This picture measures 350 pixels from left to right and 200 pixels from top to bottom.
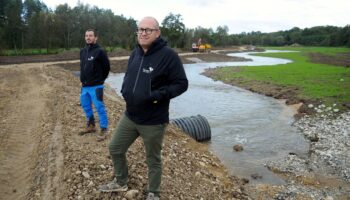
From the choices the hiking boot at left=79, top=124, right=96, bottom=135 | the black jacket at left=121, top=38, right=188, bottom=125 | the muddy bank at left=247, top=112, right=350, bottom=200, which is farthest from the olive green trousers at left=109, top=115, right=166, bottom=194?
the muddy bank at left=247, top=112, right=350, bottom=200

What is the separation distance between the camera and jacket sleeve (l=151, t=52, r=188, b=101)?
4.45 meters

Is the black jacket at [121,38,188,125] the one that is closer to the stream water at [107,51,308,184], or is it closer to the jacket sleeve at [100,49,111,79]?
the jacket sleeve at [100,49,111,79]

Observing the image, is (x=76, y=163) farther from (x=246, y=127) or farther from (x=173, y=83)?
(x=246, y=127)

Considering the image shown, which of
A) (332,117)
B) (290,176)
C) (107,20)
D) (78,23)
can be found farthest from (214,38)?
(290,176)

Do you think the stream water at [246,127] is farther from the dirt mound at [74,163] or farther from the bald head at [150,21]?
the bald head at [150,21]

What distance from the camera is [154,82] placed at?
178 inches

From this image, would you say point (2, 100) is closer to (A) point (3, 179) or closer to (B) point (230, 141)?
(A) point (3, 179)

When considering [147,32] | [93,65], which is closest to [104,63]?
[93,65]

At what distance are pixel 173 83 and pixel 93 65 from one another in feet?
11.9

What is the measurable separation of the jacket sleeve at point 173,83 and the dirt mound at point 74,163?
2.08 meters

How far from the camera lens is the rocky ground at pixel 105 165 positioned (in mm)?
6219

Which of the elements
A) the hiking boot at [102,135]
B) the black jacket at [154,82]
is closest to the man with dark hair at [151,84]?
→ the black jacket at [154,82]

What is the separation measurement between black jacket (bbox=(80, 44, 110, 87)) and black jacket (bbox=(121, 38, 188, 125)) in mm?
3185

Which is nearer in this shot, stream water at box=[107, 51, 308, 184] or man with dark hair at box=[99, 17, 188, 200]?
man with dark hair at box=[99, 17, 188, 200]
